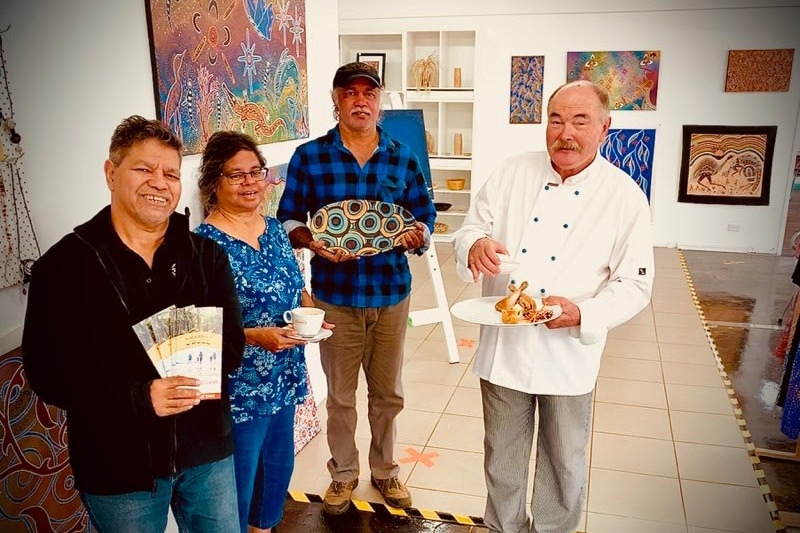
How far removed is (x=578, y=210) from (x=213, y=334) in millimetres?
1230

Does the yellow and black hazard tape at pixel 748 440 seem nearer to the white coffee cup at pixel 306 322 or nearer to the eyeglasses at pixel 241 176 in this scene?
the white coffee cup at pixel 306 322

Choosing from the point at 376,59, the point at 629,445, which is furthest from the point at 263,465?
the point at 376,59

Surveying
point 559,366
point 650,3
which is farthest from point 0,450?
point 650,3

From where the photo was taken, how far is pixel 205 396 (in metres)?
1.50

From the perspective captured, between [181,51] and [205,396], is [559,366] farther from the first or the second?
[181,51]

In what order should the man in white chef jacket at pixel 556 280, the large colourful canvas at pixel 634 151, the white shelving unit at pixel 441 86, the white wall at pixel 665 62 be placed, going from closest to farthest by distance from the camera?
the man in white chef jacket at pixel 556 280 → the white wall at pixel 665 62 → the large colourful canvas at pixel 634 151 → the white shelving unit at pixel 441 86

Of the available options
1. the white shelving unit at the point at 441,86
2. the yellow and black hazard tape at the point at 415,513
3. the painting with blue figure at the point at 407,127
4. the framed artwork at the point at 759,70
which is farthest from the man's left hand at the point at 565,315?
the framed artwork at the point at 759,70

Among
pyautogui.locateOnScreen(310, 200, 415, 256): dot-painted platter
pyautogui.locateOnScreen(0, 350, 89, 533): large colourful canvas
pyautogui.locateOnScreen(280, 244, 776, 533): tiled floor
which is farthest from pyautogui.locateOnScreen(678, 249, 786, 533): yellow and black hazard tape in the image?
pyautogui.locateOnScreen(0, 350, 89, 533): large colourful canvas

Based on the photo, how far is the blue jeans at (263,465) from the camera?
6.38ft

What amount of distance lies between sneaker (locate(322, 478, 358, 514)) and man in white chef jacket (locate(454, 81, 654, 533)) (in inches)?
28.6

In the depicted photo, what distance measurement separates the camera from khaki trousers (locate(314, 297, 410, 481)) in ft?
8.34

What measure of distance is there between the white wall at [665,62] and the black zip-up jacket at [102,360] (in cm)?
723

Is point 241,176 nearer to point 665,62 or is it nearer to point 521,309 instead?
point 521,309

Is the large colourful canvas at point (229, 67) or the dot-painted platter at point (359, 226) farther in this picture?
the dot-painted platter at point (359, 226)
